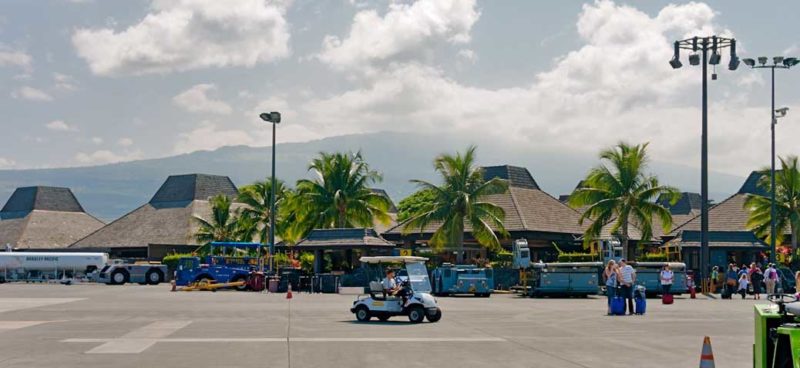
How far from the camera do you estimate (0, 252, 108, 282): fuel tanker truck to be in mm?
66875

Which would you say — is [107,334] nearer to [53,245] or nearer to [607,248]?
[607,248]

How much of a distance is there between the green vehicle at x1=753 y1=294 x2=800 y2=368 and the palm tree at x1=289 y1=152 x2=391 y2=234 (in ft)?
169

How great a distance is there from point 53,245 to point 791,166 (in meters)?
61.4

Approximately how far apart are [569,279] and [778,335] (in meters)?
32.8

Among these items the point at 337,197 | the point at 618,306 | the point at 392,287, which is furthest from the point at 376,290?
the point at 337,197

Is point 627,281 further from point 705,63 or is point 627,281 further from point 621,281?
point 705,63

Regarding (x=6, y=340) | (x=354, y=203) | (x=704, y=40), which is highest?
(x=704, y=40)

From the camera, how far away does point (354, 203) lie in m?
61.8

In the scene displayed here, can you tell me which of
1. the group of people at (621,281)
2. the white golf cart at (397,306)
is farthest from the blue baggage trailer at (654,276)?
the white golf cart at (397,306)

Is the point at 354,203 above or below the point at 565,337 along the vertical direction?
above

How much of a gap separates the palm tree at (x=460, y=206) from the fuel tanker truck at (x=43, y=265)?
944 inches

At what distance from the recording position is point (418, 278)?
1050 inches

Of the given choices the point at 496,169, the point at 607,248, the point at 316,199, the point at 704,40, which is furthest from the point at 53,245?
the point at 704,40

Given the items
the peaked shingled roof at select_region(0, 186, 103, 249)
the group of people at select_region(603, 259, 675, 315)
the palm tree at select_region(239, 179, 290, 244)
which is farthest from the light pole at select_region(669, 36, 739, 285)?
the peaked shingled roof at select_region(0, 186, 103, 249)
